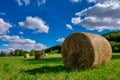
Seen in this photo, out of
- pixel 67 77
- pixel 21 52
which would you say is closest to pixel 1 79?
pixel 67 77

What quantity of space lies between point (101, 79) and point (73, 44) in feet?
16.9

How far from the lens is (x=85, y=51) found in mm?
14000

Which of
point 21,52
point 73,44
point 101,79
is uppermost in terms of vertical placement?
point 21,52

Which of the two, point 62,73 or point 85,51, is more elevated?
point 85,51

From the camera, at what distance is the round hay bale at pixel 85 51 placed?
45.0 ft

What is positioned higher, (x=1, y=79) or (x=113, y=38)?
(x=113, y=38)

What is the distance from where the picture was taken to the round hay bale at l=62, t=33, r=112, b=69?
13.7 m

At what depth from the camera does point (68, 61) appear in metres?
15.1

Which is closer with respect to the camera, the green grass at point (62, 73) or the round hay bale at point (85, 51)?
the green grass at point (62, 73)

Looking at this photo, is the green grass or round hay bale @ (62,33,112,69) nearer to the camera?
the green grass

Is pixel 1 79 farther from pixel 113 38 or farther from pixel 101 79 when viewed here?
pixel 113 38

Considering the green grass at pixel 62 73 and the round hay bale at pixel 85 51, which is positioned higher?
the round hay bale at pixel 85 51

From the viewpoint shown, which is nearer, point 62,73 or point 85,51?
point 62,73

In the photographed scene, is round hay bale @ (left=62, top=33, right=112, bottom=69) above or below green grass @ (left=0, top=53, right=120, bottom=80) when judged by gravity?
above
